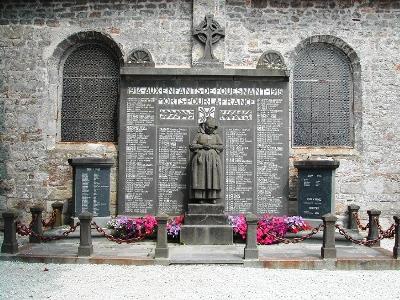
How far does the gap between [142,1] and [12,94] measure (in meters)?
4.04

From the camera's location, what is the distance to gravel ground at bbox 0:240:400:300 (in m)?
6.67

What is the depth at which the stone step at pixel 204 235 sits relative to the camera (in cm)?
1015

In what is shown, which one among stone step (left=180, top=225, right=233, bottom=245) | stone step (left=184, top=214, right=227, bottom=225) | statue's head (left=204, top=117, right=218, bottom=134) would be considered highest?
statue's head (left=204, top=117, right=218, bottom=134)

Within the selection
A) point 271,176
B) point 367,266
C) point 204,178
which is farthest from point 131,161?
point 367,266

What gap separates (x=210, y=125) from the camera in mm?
10711

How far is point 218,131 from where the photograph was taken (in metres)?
11.7

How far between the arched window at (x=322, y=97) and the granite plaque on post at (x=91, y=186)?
16.2 ft

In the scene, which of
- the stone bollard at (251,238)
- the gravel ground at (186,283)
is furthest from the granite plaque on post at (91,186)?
the stone bollard at (251,238)

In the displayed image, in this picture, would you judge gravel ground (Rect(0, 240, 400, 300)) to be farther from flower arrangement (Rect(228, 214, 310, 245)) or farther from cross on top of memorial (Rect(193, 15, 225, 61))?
cross on top of memorial (Rect(193, 15, 225, 61))

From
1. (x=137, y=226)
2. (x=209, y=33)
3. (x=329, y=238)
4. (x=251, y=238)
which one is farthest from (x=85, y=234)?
(x=209, y=33)

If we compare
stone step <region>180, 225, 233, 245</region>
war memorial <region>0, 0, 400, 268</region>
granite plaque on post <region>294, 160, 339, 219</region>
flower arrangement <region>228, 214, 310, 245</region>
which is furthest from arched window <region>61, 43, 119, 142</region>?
granite plaque on post <region>294, 160, 339, 219</region>

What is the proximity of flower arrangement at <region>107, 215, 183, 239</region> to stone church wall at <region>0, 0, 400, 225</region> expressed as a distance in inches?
80.7

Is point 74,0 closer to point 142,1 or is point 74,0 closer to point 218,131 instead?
point 142,1

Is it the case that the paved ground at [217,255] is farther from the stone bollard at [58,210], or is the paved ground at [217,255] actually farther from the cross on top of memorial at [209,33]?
the cross on top of memorial at [209,33]
